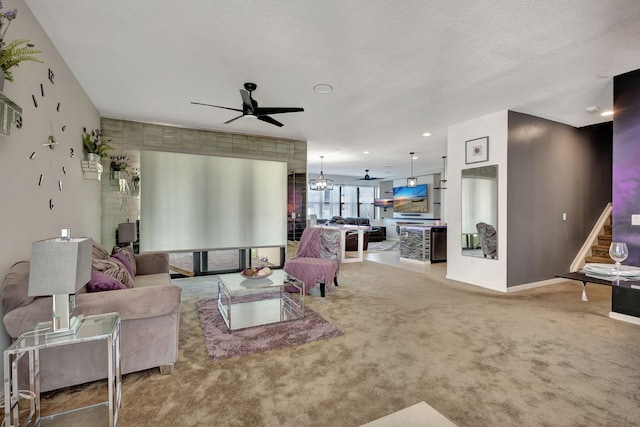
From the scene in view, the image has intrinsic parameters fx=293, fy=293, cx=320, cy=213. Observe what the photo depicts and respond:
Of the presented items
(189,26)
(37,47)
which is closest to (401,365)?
(189,26)

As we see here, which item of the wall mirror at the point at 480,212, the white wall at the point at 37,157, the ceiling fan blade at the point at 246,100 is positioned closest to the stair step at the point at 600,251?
the wall mirror at the point at 480,212

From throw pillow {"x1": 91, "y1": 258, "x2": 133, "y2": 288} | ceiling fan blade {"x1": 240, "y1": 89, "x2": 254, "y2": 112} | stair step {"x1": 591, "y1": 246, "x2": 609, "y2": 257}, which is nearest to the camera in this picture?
throw pillow {"x1": 91, "y1": 258, "x2": 133, "y2": 288}

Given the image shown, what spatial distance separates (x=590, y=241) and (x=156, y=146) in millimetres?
8046

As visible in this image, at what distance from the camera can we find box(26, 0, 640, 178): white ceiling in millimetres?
2199

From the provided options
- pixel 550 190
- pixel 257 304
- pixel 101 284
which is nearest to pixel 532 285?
pixel 550 190

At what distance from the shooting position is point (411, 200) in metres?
11.6

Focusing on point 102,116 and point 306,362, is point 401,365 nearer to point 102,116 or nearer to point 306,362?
point 306,362

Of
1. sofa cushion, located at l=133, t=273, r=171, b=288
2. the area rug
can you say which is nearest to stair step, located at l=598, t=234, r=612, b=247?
the area rug

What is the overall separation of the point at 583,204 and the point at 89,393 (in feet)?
24.0

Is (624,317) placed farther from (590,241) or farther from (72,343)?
(72,343)

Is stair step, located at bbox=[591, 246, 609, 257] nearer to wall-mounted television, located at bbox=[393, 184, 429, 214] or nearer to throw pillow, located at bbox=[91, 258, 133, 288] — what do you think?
wall-mounted television, located at bbox=[393, 184, 429, 214]

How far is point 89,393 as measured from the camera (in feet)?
6.40

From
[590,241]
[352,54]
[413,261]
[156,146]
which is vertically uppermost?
[352,54]

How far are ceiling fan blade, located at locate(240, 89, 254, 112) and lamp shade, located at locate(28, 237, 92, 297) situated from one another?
213 cm
